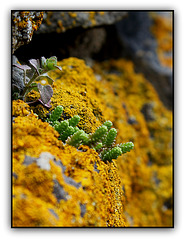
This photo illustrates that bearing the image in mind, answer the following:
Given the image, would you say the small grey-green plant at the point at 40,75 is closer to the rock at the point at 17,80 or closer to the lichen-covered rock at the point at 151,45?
the rock at the point at 17,80

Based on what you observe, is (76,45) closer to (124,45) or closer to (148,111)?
(124,45)

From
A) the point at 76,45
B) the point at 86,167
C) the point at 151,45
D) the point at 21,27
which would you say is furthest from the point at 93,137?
the point at 151,45

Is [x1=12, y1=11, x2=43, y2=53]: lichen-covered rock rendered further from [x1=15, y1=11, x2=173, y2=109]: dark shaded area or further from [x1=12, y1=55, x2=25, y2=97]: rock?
[x1=15, y1=11, x2=173, y2=109]: dark shaded area
